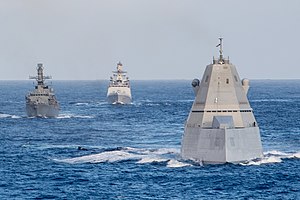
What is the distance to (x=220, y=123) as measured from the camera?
85.1m

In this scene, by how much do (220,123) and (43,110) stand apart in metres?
106

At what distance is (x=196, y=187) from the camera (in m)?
74.9

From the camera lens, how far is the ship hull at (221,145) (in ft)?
276

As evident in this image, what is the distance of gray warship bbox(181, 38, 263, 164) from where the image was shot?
278 ft

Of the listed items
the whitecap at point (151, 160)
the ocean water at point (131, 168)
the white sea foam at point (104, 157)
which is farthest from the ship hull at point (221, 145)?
the white sea foam at point (104, 157)

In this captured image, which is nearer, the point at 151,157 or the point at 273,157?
the point at 273,157

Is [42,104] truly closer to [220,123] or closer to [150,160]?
[150,160]

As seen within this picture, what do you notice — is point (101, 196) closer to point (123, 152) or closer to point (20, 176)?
point (20, 176)

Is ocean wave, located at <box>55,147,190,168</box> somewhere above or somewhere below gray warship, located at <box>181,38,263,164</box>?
below

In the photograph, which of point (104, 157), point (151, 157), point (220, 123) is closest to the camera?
point (220, 123)

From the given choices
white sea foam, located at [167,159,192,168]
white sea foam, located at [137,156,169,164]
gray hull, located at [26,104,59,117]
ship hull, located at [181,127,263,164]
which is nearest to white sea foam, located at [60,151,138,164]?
white sea foam, located at [137,156,169,164]

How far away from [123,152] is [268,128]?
1761 inches

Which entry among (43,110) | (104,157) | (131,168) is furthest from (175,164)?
(43,110)

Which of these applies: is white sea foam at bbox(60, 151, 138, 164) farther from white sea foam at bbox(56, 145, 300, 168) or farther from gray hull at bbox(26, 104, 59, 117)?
gray hull at bbox(26, 104, 59, 117)
